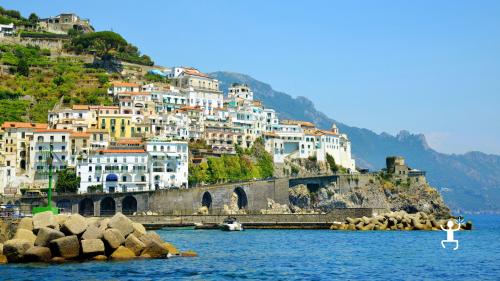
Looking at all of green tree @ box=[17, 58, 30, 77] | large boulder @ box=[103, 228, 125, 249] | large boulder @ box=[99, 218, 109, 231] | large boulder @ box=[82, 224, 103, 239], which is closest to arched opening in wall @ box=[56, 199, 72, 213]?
green tree @ box=[17, 58, 30, 77]

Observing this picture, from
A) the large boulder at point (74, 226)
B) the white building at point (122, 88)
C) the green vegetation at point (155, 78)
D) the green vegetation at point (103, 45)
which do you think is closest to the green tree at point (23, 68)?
the green vegetation at point (103, 45)

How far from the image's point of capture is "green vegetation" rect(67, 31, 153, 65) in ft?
492

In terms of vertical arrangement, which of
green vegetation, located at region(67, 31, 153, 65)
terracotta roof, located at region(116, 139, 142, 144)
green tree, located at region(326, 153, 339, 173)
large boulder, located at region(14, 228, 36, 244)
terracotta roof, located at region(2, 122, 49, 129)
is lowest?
large boulder, located at region(14, 228, 36, 244)

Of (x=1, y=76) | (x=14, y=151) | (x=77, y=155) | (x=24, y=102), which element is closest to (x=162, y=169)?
(x=77, y=155)

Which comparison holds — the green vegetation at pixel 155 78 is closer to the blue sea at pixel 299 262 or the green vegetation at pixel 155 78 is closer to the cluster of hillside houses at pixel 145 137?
the cluster of hillside houses at pixel 145 137

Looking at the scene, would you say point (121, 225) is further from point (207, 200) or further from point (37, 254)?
point (207, 200)

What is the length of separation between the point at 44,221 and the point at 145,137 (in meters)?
73.0

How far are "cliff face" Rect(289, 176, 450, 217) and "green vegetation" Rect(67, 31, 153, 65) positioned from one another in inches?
1810

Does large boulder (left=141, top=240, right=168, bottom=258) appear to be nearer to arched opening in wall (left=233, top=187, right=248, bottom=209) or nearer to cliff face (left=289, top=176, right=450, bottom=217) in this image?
arched opening in wall (left=233, top=187, right=248, bottom=209)

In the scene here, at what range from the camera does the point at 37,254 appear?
43500 mm

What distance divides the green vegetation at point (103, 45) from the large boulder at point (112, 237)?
4142 inches

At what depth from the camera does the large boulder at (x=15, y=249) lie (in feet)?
143

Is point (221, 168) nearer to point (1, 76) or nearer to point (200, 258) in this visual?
point (1, 76)

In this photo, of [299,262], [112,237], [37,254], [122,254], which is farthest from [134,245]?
[299,262]
